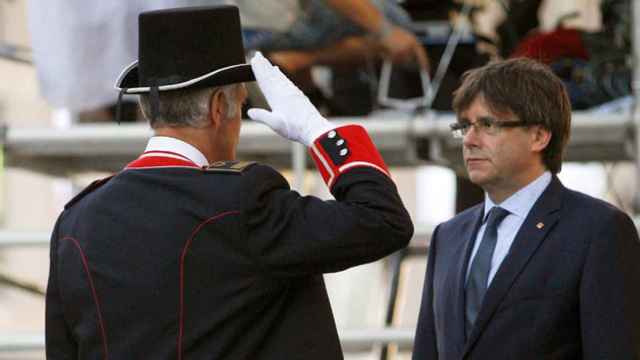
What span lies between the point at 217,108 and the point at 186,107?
0.06 metres

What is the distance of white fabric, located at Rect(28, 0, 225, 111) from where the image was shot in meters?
5.21

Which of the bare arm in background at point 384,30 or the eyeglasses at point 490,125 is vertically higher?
the eyeglasses at point 490,125

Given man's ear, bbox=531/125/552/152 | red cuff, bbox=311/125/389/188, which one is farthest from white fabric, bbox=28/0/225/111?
red cuff, bbox=311/125/389/188

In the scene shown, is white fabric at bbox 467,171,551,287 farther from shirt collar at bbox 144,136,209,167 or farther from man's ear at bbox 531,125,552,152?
shirt collar at bbox 144,136,209,167

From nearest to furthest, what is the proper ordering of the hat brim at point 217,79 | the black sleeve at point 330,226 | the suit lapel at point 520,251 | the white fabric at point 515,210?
the black sleeve at point 330,226
the hat brim at point 217,79
the suit lapel at point 520,251
the white fabric at point 515,210

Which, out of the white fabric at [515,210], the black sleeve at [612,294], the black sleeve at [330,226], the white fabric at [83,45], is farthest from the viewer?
the white fabric at [83,45]

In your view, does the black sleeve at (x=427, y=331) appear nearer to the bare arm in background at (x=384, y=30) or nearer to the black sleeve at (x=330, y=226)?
the black sleeve at (x=330, y=226)

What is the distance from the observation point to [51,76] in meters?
5.33

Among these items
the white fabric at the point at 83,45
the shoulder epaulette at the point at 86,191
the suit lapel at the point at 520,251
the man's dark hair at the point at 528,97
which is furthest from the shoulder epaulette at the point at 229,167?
the white fabric at the point at 83,45

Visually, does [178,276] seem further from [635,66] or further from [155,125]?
[635,66]

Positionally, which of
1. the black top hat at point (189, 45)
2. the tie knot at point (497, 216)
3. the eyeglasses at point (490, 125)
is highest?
the black top hat at point (189, 45)

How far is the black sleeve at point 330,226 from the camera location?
8.95 ft

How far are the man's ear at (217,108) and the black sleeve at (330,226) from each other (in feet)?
0.50

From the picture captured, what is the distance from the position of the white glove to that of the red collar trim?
0.51 ft
